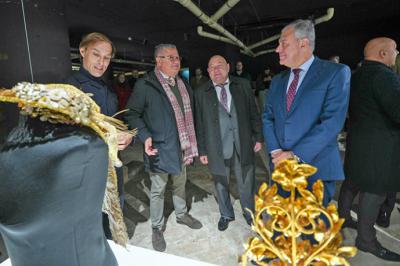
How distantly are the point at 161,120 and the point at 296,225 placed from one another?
1564 millimetres

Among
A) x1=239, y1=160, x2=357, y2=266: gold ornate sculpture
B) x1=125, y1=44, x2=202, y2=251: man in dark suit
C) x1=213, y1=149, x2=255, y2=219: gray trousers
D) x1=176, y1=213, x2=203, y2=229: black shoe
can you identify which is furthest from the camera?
x1=176, y1=213, x2=203, y2=229: black shoe

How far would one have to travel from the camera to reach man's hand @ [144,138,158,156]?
1.97 metres

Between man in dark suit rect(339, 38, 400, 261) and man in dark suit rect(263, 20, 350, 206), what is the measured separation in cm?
41

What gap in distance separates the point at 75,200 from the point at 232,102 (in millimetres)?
1604

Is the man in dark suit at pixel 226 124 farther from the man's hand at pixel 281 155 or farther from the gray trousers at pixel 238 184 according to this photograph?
the man's hand at pixel 281 155

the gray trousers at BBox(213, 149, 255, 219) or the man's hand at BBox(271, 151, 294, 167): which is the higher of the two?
the man's hand at BBox(271, 151, 294, 167)

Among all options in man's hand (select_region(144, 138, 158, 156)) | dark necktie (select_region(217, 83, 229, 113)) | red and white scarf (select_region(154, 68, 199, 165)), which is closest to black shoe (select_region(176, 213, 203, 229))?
red and white scarf (select_region(154, 68, 199, 165))

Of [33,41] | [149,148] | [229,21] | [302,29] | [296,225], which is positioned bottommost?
[149,148]

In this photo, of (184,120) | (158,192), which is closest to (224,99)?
(184,120)

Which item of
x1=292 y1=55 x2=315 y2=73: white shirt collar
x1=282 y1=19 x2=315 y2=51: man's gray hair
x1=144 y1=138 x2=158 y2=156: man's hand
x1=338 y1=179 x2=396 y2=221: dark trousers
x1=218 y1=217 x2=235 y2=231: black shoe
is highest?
x1=282 y1=19 x2=315 y2=51: man's gray hair

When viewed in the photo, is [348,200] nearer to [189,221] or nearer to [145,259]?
[189,221]

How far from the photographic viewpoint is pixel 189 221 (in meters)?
2.34

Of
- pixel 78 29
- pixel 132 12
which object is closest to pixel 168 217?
pixel 132 12

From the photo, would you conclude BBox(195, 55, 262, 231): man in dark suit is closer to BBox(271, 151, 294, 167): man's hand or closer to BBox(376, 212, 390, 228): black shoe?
BBox(271, 151, 294, 167): man's hand
